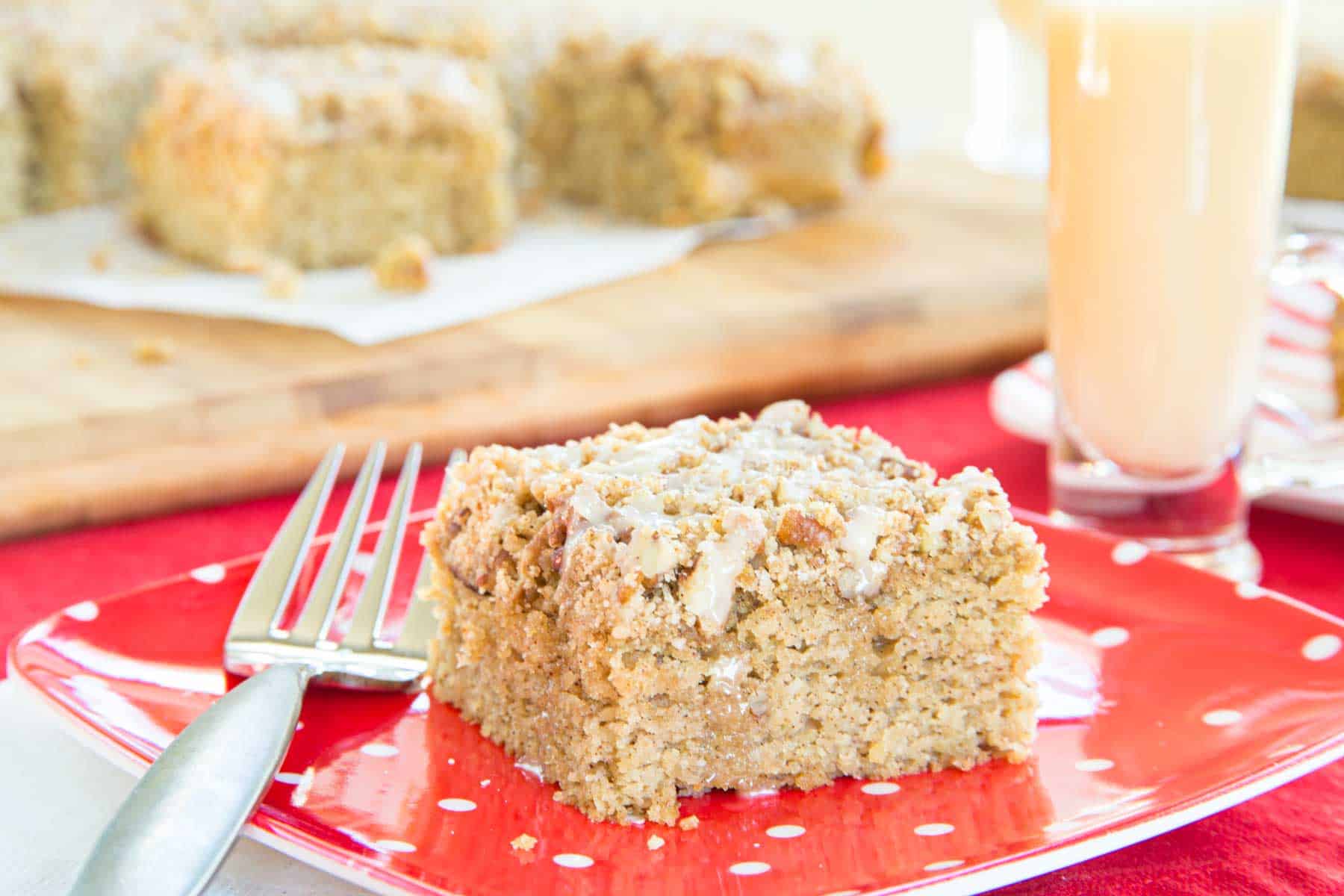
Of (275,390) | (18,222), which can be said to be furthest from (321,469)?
(18,222)

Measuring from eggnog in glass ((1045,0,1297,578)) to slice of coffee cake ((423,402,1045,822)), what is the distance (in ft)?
2.04

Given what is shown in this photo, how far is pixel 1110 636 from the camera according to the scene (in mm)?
1564

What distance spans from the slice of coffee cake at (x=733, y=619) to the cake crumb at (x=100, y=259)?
1908 millimetres

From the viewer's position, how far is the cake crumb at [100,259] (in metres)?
3.09

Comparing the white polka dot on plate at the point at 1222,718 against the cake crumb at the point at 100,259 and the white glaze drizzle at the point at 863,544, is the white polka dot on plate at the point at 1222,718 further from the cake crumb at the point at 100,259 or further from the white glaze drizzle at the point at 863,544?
the cake crumb at the point at 100,259

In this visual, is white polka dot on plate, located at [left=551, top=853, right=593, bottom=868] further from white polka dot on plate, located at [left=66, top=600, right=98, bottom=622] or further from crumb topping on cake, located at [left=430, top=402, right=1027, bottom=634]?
white polka dot on plate, located at [left=66, top=600, right=98, bottom=622]

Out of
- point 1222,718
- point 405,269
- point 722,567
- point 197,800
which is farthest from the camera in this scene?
point 405,269

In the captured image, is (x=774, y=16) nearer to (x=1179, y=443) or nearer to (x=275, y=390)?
(x=275, y=390)

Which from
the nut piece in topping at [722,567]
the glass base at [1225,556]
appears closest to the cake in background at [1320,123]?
the glass base at [1225,556]

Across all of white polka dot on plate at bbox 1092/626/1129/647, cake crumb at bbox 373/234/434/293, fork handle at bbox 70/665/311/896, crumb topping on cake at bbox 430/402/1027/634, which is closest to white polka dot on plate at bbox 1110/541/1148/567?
white polka dot on plate at bbox 1092/626/1129/647

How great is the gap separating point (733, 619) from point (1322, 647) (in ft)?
1.91

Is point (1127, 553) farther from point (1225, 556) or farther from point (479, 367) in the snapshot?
point (479, 367)

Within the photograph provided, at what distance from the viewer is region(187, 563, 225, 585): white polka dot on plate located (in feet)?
5.45

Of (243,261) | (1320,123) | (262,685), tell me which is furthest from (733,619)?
(1320,123)
